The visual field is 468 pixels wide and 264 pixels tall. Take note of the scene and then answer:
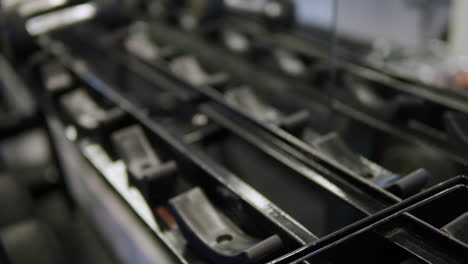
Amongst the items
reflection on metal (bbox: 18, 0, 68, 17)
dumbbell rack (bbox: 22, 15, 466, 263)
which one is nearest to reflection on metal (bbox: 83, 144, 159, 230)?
dumbbell rack (bbox: 22, 15, 466, 263)

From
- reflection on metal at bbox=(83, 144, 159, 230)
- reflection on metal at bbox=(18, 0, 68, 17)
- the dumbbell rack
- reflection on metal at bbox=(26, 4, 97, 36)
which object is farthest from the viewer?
reflection on metal at bbox=(26, 4, 97, 36)

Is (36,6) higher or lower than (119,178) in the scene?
higher

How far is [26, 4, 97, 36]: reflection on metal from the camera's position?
2.08 m

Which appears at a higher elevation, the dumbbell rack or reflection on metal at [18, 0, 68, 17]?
reflection on metal at [18, 0, 68, 17]

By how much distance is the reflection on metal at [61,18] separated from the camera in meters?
2.08

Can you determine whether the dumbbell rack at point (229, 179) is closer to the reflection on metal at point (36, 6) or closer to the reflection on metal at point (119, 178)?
the reflection on metal at point (119, 178)

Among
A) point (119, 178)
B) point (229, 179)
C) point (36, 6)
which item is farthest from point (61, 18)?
point (229, 179)

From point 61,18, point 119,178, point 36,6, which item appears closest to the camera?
point 119,178

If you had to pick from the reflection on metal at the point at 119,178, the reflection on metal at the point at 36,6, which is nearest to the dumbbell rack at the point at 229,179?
the reflection on metal at the point at 119,178

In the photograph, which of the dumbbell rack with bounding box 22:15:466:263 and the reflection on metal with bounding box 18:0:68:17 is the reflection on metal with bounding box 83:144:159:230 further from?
the reflection on metal with bounding box 18:0:68:17

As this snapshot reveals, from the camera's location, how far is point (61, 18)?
86.9 inches

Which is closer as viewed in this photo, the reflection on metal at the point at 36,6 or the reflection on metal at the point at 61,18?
the reflection on metal at the point at 36,6

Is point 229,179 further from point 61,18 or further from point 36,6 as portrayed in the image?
point 61,18

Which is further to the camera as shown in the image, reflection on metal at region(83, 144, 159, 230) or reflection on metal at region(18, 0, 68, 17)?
reflection on metal at region(18, 0, 68, 17)
